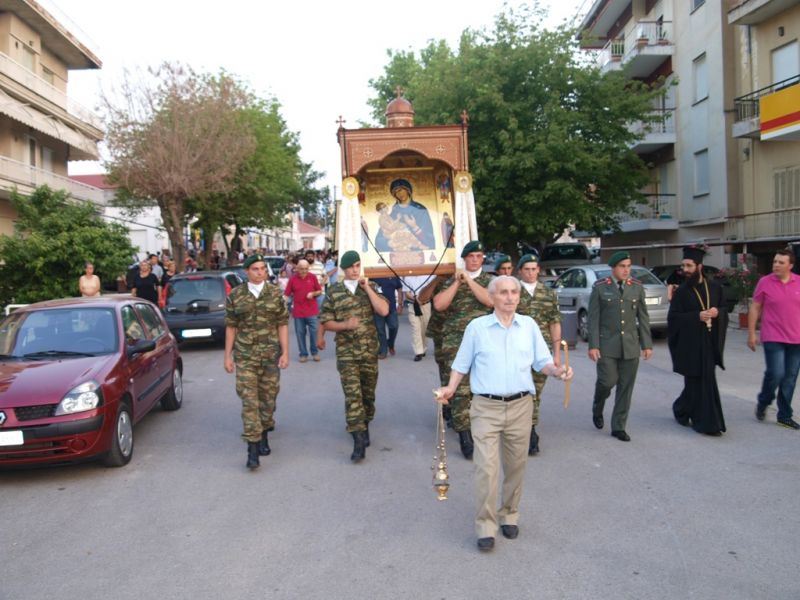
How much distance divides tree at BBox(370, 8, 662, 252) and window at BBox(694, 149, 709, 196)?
2.68 meters

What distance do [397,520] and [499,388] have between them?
1.36 meters

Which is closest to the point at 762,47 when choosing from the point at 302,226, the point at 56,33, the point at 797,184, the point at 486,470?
the point at 797,184

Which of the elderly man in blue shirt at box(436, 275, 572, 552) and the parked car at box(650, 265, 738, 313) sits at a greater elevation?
the parked car at box(650, 265, 738, 313)

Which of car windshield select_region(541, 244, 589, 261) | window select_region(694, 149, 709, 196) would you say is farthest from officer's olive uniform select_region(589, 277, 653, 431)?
window select_region(694, 149, 709, 196)

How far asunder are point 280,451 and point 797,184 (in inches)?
676

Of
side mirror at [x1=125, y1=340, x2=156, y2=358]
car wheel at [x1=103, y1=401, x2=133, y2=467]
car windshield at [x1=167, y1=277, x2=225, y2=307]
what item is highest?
car windshield at [x1=167, y1=277, x2=225, y2=307]

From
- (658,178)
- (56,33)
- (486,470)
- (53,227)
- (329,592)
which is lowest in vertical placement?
(329,592)

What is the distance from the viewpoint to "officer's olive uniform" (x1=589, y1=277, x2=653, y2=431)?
23.9 ft

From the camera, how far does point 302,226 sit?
11575cm

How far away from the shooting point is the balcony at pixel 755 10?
61.5 ft

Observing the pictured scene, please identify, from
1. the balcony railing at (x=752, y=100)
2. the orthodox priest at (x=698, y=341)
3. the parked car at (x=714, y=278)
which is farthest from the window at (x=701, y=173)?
the orthodox priest at (x=698, y=341)

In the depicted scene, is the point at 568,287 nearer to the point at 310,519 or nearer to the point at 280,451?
the point at 280,451

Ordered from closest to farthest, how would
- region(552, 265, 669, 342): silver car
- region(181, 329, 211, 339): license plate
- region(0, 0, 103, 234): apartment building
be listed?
region(552, 265, 669, 342): silver car < region(181, 329, 211, 339): license plate < region(0, 0, 103, 234): apartment building

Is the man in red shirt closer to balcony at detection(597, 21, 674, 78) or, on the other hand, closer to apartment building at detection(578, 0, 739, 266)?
apartment building at detection(578, 0, 739, 266)
